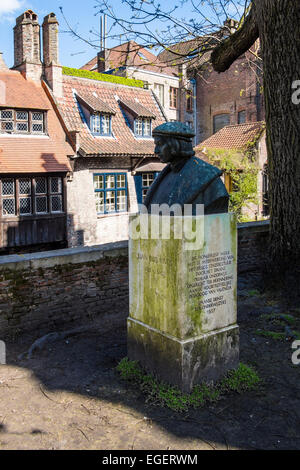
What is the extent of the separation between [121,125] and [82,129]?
8.54ft

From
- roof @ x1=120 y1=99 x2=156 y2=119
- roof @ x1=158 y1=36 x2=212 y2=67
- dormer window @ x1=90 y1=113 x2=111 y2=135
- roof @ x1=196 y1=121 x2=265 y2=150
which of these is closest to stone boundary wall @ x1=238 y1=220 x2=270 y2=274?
roof @ x1=158 y1=36 x2=212 y2=67

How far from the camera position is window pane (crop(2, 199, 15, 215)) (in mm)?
17125

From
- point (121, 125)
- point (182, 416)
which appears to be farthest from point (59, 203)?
point (182, 416)

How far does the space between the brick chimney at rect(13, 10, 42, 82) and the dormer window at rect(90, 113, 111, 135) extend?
2.99 meters

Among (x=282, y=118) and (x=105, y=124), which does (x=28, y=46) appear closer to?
(x=105, y=124)

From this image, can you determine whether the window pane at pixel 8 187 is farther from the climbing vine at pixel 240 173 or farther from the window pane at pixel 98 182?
the climbing vine at pixel 240 173

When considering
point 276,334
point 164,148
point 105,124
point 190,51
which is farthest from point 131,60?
point 164,148

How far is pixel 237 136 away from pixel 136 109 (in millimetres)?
6761

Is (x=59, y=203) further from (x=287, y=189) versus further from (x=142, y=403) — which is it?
(x=142, y=403)

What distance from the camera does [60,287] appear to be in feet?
21.5

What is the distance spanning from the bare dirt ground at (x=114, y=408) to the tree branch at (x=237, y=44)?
5.66 meters
